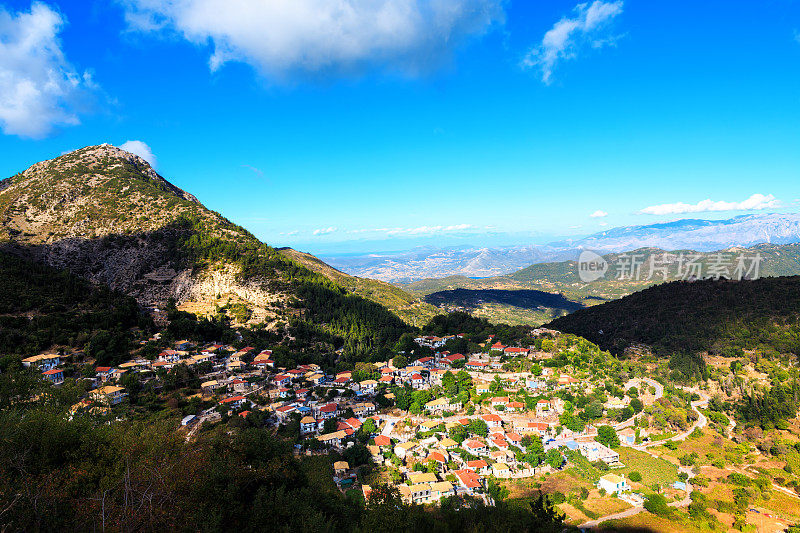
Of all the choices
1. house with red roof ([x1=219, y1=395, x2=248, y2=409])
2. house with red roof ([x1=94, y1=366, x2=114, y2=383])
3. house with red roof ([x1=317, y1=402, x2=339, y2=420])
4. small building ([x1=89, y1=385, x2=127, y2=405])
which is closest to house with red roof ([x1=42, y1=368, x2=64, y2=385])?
house with red roof ([x1=94, y1=366, x2=114, y2=383])

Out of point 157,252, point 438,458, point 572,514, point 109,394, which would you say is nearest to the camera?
point 572,514

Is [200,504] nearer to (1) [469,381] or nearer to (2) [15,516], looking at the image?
(2) [15,516]

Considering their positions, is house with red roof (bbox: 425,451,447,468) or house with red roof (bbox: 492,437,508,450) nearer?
house with red roof (bbox: 425,451,447,468)

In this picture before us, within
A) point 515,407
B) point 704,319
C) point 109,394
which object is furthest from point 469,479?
point 704,319

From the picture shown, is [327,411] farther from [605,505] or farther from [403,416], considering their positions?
[605,505]

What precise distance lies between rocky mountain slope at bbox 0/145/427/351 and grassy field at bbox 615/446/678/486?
34963 millimetres

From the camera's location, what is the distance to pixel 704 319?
188 feet

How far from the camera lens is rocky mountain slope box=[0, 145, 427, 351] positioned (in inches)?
2398

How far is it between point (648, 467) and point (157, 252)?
82.2 meters

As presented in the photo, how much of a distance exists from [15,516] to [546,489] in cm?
2881

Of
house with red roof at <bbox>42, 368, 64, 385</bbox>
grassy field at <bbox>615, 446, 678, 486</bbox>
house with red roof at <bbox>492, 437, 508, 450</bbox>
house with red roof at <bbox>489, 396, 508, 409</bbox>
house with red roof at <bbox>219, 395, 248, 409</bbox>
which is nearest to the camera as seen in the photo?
grassy field at <bbox>615, 446, 678, 486</bbox>

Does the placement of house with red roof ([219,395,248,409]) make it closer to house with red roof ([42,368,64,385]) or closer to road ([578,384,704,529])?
house with red roof ([42,368,64,385])

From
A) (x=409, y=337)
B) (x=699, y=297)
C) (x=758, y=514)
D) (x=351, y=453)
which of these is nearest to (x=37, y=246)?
(x=409, y=337)

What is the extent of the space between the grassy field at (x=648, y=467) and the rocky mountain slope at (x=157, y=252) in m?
35.0
